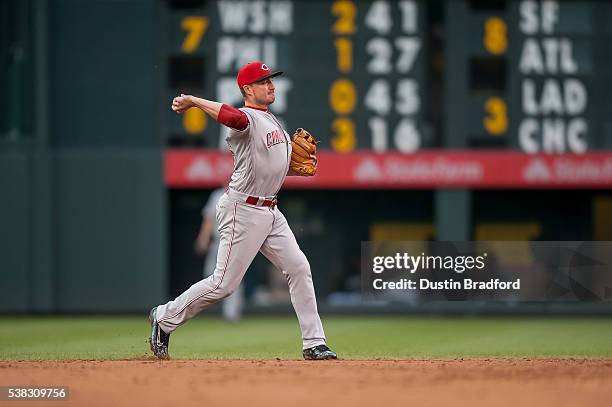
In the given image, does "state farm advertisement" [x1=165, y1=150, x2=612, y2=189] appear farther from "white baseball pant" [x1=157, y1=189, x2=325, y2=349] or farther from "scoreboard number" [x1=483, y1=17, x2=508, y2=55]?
"white baseball pant" [x1=157, y1=189, x2=325, y2=349]

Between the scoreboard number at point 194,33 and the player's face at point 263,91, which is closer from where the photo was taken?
the player's face at point 263,91

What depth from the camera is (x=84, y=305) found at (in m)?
15.4

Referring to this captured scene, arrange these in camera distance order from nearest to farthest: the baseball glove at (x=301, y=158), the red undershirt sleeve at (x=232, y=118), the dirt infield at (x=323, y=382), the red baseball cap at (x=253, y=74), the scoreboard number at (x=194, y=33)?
the dirt infield at (x=323, y=382) → the red undershirt sleeve at (x=232, y=118) → the red baseball cap at (x=253, y=74) → the baseball glove at (x=301, y=158) → the scoreboard number at (x=194, y=33)

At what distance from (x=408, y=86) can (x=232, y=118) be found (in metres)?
8.09

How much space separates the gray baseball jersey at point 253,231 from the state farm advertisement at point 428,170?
7.53m

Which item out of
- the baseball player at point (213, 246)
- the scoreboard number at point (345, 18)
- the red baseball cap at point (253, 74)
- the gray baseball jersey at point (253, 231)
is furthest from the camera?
the scoreboard number at point (345, 18)

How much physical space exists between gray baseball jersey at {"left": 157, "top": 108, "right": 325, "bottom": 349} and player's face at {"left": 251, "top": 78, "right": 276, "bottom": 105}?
3.7 inches

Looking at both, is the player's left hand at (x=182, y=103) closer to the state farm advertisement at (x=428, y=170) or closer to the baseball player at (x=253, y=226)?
the baseball player at (x=253, y=226)

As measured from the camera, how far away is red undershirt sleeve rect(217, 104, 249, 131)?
7156mm

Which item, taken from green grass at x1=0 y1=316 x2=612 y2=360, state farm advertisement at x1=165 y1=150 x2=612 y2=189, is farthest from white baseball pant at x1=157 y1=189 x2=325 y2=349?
state farm advertisement at x1=165 y1=150 x2=612 y2=189

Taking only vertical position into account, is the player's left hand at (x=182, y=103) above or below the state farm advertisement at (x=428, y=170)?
above

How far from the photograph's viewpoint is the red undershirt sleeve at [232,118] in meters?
7.16

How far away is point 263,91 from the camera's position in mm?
7637

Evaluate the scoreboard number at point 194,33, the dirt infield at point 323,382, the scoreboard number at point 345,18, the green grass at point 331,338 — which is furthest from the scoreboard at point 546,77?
the dirt infield at point 323,382
